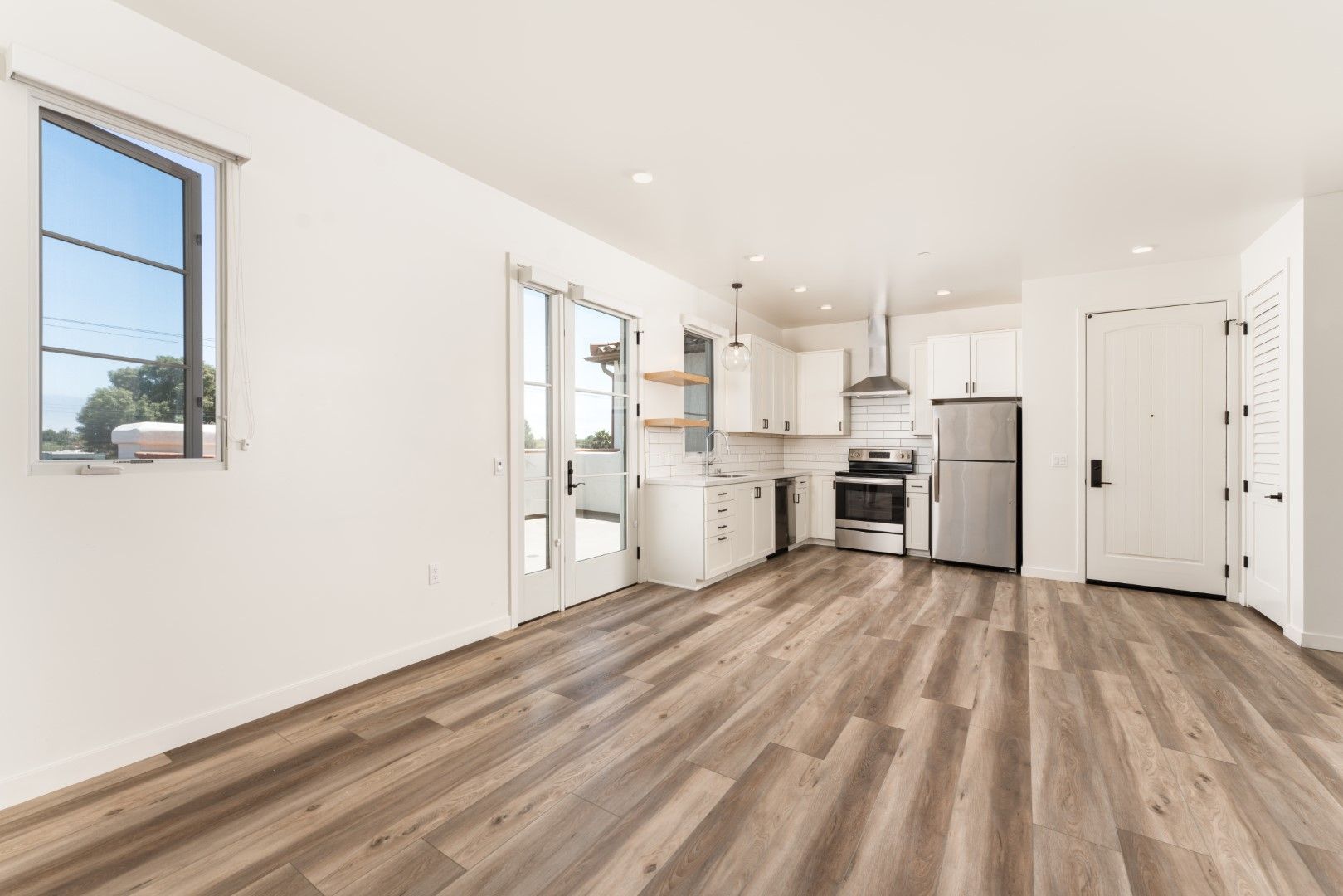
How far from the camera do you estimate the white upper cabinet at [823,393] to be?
664 centimetres

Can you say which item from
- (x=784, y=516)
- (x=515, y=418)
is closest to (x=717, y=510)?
(x=784, y=516)

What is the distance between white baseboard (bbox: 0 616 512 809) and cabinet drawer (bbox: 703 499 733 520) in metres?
2.07

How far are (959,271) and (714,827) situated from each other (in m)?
4.72

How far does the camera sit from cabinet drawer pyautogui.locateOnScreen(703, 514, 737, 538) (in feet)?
15.0

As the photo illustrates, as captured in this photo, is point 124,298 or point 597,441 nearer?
point 124,298

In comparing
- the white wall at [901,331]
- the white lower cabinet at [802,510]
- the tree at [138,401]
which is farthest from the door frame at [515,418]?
the white wall at [901,331]

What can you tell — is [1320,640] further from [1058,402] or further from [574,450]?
[574,450]

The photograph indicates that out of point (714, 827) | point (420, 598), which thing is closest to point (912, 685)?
point (714, 827)

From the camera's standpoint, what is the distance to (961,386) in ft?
19.0

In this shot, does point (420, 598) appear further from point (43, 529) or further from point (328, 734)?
point (43, 529)

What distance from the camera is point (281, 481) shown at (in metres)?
2.46

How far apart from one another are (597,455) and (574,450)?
29 cm

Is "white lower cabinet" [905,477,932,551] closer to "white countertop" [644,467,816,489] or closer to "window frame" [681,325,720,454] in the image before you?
"white countertop" [644,467,816,489]

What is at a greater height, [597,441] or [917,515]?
[597,441]
